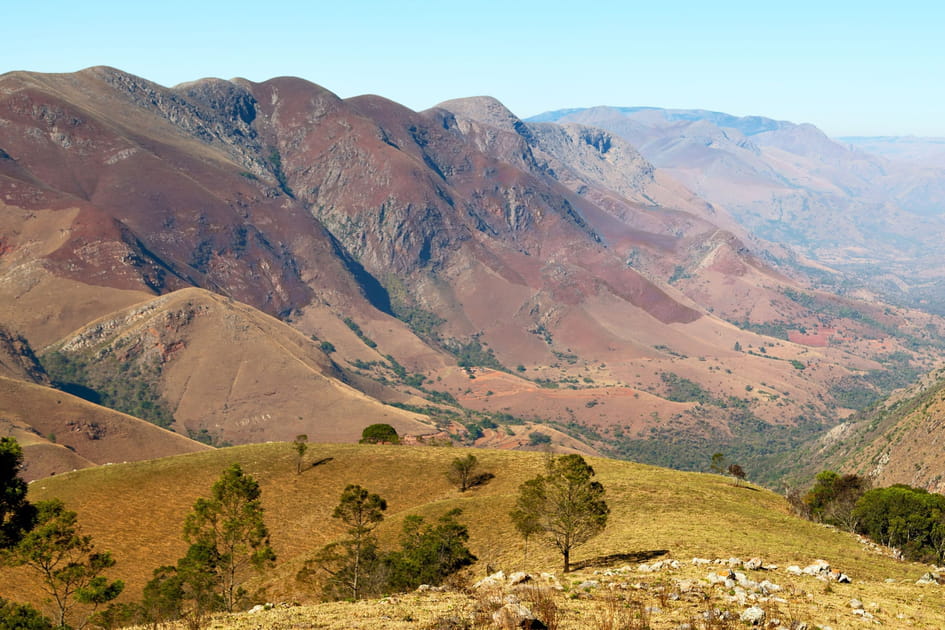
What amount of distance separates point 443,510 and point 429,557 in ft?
66.8

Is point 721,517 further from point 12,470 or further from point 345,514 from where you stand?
point 12,470

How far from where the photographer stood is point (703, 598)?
32688 mm

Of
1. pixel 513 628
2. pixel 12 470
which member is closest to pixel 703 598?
pixel 513 628

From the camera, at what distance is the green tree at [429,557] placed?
188 ft

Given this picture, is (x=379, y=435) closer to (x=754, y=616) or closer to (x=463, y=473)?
(x=463, y=473)

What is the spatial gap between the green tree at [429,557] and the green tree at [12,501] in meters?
25.5

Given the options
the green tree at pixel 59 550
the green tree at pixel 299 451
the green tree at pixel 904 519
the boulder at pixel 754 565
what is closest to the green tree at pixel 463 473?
the green tree at pixel 299 451

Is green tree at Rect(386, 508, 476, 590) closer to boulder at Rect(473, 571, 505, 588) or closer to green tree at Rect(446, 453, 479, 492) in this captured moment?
boulder at Rect(473, 571, 505, 588)

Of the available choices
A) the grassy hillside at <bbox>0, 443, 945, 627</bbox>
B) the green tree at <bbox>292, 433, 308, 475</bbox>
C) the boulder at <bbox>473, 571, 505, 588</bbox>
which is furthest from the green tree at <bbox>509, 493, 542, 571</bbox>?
the green tree at <bbox>292, 433, 308, 475</bbox>

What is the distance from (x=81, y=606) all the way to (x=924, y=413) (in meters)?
193

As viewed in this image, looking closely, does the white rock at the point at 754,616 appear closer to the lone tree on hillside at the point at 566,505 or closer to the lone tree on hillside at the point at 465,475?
the lone tree on hillside at the point at 566,505

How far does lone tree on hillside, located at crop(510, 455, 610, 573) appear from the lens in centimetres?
5181

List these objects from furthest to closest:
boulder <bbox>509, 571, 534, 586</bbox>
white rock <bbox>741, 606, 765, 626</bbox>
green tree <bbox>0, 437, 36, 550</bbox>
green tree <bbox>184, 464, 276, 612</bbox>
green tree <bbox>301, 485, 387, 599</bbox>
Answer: green tree <bbox>301, 485, 387, 599</bbox> < green tree <bbox>184, 464, 276, 612</bbox> < green tree <bbox>0, 437, 36, 550</bbox> < boulder <bbox>509, 571, 534, 586</bbox> < white rock <bbox>741, 606, 765, 626</bbox>

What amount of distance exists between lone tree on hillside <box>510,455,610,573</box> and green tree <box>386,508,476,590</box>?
9.00m
